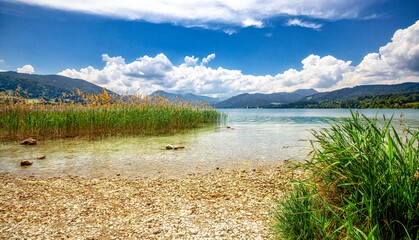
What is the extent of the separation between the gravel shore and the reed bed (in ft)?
34.1

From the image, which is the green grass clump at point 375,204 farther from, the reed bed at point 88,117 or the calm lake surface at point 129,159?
the reed bed at point 88,117

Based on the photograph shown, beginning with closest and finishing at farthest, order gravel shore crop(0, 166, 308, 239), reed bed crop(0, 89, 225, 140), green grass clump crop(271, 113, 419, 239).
→ green grass clump crop(271, 113, 419, 239) < gravel shore crop(0, 166, 308, 239) < reed bed crop(0, 89, 225, 140)

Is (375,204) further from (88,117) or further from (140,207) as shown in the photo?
(88,117)

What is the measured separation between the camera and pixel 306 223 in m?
3.13

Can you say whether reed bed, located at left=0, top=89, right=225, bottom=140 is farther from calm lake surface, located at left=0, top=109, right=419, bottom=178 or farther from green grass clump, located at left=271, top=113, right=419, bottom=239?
green grass clump, located at left=271, top=113, right=419, bottom=239

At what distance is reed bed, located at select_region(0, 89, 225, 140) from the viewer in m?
15.8

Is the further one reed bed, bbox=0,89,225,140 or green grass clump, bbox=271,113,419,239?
reed bed, bbox=0,89,225,140

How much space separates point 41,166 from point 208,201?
782 centimetres

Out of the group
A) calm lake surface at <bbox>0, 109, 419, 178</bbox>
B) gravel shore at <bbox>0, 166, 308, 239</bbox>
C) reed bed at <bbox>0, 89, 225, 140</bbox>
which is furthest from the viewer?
reed bed at <bbox>0, 89, 225, 140</bbox>

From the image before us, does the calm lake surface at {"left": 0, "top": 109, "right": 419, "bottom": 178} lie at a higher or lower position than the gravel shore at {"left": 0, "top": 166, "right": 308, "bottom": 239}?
lower

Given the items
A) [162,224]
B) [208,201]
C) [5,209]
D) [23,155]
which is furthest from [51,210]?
[23,155]

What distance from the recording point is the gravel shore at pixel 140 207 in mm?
3809

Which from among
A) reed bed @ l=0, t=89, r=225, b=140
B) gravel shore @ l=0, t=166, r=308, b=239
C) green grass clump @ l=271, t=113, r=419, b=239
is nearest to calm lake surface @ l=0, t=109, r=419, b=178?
gravel shore @ l=0, t=166, r=308, b=239

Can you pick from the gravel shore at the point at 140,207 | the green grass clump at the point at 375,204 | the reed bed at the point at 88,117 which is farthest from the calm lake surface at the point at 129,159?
the green grass clump at the point at 375,204
